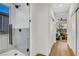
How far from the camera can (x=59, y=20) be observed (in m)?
7.41

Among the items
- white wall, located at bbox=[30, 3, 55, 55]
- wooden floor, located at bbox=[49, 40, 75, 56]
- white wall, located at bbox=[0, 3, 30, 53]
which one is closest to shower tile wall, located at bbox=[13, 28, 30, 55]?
white wall, located at bbox=[0, 3, 30, 53]

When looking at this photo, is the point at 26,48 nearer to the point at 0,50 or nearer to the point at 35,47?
the point at 0,50

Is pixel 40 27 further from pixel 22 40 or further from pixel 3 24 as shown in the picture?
pixel 3 24

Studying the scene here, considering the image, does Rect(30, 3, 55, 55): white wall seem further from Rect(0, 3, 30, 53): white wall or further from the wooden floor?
Rect(0, 3, 30, 53): white wall

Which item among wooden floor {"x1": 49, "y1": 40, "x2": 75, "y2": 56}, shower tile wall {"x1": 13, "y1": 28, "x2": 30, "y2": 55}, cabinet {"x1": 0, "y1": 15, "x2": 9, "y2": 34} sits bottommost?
wooden floor {"x1": 49, "y1": 40, "x2": 75, "y2": 56}

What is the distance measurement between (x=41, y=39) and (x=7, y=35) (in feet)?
5.31

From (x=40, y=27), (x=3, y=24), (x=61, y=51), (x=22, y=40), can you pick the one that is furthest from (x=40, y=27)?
(x=3, y=24)

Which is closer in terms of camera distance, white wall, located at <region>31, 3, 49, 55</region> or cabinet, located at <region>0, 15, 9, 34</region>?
cabinet, located at <region>0, 15, 9, 34</region>

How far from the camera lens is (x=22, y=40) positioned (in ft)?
7.77

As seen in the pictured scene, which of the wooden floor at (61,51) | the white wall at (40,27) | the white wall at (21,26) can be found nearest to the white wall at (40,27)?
the white wall at (40,27)

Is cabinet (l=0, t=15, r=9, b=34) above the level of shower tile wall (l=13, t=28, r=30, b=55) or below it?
above

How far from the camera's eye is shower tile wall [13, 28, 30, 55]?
7.40 ft

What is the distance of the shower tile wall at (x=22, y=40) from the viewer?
2256 millimetres

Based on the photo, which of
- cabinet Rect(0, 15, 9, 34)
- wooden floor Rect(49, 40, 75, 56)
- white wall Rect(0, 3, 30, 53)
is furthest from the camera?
wooden floor Rect(49, 40, 75, 56)
